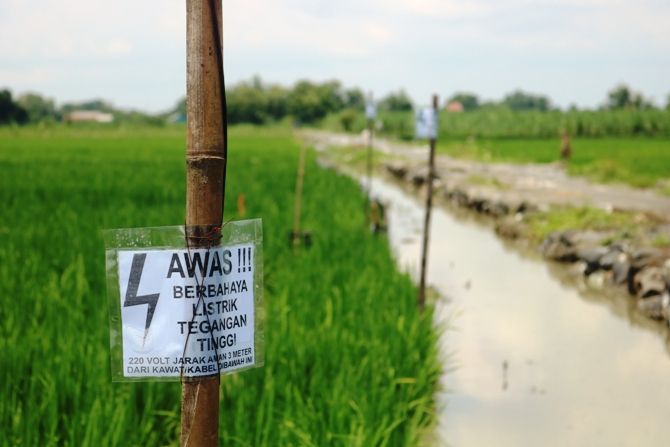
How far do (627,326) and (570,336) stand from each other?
0.56m

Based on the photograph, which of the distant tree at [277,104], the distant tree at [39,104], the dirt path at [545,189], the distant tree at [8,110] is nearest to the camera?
the dirt path at [545,189]

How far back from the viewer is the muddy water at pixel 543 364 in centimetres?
362

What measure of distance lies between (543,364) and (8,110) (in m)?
55.4

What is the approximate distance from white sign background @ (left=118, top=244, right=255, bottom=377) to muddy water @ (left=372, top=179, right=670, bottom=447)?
8.07 ft

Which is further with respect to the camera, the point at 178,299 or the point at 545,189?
the point at 545,189

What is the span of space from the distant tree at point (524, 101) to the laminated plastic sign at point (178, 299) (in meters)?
107

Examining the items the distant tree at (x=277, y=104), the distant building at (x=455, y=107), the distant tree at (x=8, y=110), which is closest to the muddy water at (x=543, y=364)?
the distant building at (x=455, y=107)

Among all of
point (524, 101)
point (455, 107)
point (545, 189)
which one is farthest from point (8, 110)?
point (524, 101)

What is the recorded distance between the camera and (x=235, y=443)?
2.52 m

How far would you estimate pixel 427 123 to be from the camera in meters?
4.48

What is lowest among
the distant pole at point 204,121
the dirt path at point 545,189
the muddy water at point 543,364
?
the muddy water at point 543,364

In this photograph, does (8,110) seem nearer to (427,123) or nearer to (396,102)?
(396,102)

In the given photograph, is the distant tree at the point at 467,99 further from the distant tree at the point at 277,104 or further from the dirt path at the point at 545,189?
the dirt path at the point at 545,189

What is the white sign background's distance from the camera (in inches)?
43.0
